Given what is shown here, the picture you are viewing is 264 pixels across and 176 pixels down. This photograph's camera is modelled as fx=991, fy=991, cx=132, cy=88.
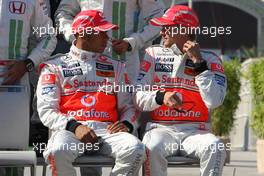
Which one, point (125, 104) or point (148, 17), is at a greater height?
point (148, 17)

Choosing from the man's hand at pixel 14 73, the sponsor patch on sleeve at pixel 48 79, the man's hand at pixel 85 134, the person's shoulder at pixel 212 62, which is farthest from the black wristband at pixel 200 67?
the man's hand at pixel 14 73

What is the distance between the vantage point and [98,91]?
661 cm

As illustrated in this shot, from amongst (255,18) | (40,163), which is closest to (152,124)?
(40,163)

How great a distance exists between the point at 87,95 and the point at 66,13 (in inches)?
35.9

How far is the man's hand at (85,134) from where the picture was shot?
20.7 feet

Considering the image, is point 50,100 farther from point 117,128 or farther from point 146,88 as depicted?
point 146,88

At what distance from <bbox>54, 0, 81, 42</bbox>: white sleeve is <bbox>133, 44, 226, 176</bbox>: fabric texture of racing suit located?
716mm

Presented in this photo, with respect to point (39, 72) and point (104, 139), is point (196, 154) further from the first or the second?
point (39, 72)

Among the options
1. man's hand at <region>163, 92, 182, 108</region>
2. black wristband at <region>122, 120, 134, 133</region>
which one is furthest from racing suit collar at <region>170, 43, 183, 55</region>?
black wristband at <region>122, 120, 134, 133</region>

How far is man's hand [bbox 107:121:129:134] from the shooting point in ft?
21.3

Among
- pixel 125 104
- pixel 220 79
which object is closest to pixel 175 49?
pixel 220 79

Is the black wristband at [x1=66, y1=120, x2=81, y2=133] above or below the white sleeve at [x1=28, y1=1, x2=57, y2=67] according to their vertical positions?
below

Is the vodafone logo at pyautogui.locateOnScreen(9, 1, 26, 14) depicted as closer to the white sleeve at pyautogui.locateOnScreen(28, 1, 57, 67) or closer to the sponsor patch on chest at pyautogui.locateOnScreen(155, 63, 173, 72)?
the white sleeve at pyautogui.locateOnScreen(28, 1, 57, 67)

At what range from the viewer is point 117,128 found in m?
6.49
